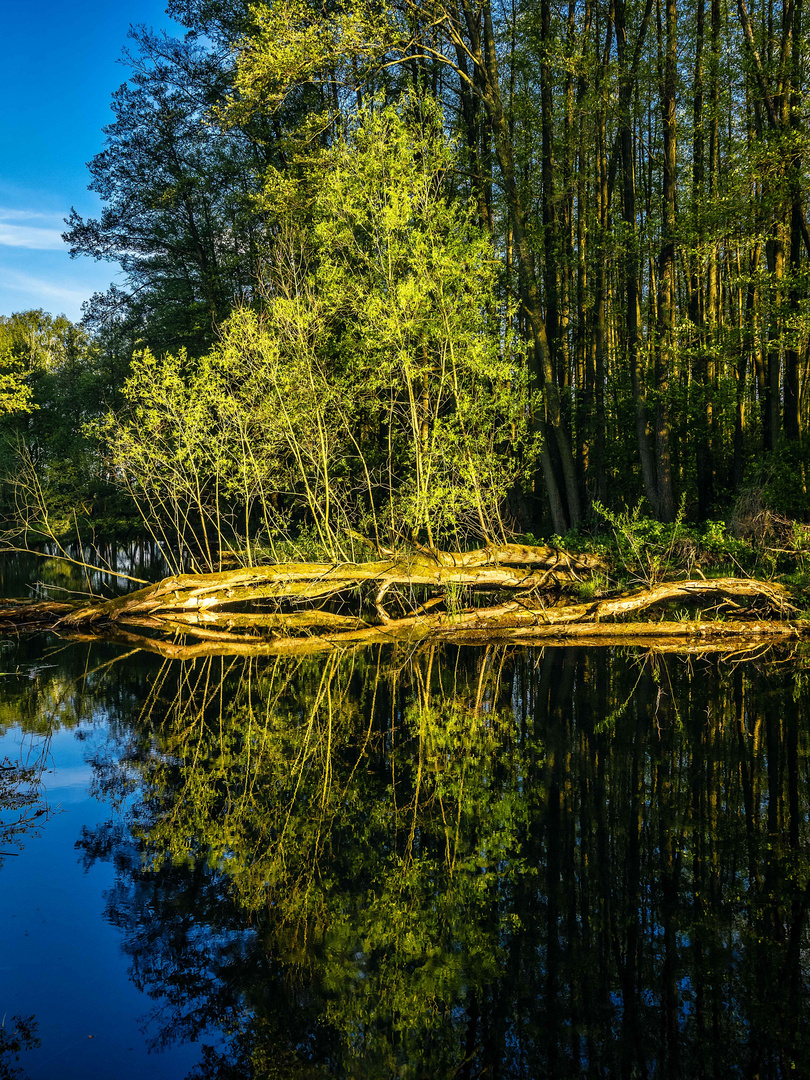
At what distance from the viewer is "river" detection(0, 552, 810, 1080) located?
3.00 meters

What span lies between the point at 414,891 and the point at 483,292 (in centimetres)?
1224

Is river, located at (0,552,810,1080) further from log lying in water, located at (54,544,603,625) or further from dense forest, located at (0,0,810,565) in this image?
dense forest, located at (0,0,810,565)

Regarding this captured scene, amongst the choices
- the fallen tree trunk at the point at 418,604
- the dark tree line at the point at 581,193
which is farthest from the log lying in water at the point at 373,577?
the dark tree line at the point at 581,193

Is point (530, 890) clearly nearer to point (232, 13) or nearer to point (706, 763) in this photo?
point (706, 763)

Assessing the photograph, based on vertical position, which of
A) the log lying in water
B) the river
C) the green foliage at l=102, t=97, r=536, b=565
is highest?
the green foliage at l=102, t=97, r=536, b=565

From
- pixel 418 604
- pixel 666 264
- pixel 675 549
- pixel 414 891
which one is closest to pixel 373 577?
pixel 418 604

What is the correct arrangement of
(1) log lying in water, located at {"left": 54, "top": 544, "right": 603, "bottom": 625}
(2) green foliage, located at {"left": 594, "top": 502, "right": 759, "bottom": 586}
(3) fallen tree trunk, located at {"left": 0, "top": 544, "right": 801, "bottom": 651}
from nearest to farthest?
(3) fallen tree trunk, located at {"left": 0, "top": 544, "right": 801, "bottom": 651}
(2) green foliage, located at {"left": 594, "top": 502, "right": 759, "bottom": 586}
(1) log lying in water, located at {"left": 54, "top": 544, "right": 603, "bottom": 625}

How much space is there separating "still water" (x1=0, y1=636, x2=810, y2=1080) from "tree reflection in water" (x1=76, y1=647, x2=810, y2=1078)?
2cm

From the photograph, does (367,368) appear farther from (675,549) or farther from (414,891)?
(414,891)

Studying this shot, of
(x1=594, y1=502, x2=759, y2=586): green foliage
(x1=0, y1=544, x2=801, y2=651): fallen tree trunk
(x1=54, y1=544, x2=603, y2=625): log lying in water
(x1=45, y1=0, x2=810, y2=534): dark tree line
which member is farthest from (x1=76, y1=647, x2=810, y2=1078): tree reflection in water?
(x1=45, y1=0, x2=810, y2=534): dark tree line

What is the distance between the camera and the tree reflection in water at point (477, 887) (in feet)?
9.82

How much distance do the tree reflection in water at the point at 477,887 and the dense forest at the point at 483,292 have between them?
6.44 m

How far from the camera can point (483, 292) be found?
13.8m

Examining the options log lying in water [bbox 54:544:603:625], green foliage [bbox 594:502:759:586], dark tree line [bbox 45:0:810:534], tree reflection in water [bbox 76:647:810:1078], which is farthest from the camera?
dark tree line [bbox 45:0:810:534]
